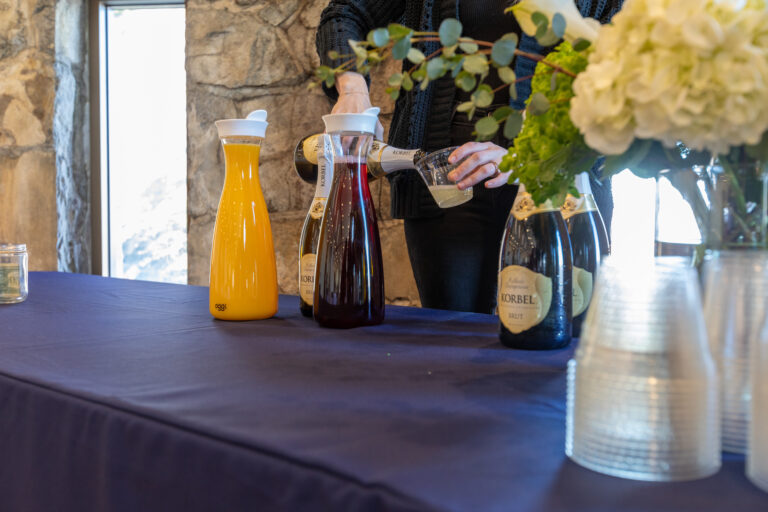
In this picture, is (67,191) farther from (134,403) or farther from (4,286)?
(134,403)

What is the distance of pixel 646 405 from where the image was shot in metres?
0.37

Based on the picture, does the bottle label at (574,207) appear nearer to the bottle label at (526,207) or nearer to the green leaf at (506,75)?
the bottle label at (526,207)

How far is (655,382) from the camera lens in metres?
0.37

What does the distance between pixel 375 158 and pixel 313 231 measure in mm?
166

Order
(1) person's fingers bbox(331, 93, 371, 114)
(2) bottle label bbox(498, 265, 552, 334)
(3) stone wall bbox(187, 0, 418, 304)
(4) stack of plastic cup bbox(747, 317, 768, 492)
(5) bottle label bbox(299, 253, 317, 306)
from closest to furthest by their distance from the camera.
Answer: (4) stack of plastic cup bbox(747, 317, 768, 492) → (2) bottle label bbox(498, 265, 552, 334) → (5) bottle label bbox(299, 253, 317, 306) → (1) person's fingers bbox(331, 93, 371, 114) → (3) stone wall bbox(187, 0, 418, 304)

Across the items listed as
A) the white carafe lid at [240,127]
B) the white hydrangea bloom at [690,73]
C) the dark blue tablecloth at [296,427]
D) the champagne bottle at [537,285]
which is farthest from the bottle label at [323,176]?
the white hydrangea bloom at [690,73]

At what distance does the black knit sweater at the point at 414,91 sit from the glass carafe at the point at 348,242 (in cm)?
52

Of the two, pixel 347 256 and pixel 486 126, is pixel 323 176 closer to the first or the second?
pixel 347 256

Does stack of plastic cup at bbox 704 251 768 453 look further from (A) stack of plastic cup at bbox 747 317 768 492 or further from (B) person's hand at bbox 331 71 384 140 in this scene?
(B) person's hand at bbox 331 71 384 140

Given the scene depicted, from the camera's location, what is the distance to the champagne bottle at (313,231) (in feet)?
3.18

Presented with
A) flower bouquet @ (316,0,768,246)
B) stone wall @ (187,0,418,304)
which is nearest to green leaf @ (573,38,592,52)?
flower bouquet @ (316,0,768,246)

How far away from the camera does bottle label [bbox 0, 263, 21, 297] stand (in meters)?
1.15

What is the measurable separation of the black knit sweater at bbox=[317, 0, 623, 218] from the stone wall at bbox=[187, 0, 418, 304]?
2.64ft

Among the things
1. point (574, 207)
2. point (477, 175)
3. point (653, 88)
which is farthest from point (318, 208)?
point (653, 88)
